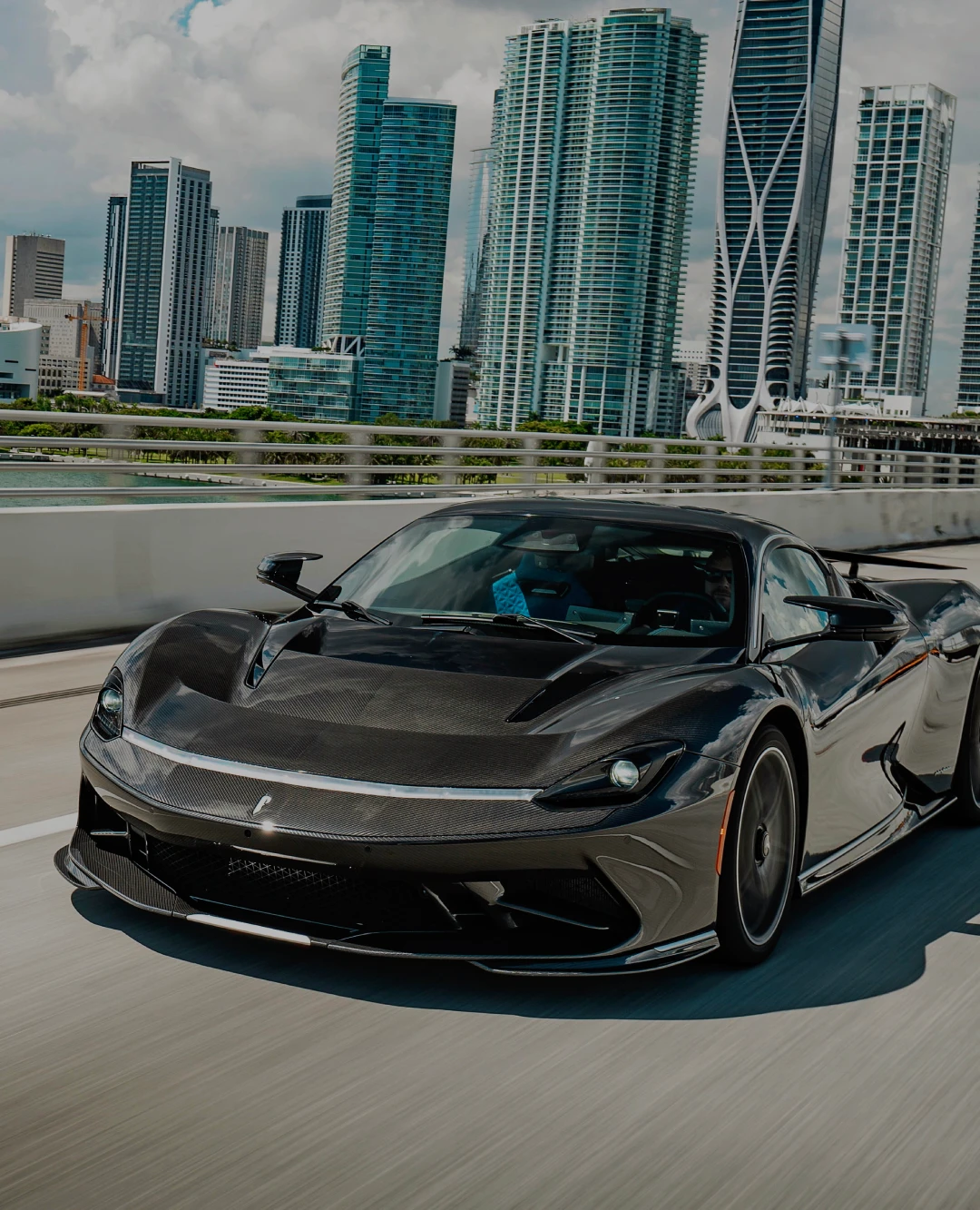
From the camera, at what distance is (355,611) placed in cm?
462

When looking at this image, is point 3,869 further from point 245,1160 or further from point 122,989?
point 245,1160

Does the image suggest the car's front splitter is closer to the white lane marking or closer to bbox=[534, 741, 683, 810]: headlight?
bbox=[534, 741, 683, 810]: headlight

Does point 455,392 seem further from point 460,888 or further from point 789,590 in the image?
point 460,888

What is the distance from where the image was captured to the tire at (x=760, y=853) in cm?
377

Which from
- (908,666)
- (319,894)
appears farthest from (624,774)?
(908,666)

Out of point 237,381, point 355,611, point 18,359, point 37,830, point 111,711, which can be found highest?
point 237,381

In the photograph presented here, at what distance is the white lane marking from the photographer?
4820mm

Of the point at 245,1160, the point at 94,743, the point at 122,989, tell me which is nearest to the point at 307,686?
the point at 94,743

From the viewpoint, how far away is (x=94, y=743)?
3934 millimetres

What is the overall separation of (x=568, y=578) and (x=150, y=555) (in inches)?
238

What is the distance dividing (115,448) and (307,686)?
7.49 meters

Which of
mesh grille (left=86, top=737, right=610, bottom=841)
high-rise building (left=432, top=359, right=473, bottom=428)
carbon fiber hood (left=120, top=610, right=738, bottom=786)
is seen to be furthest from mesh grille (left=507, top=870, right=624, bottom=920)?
high-rise building (left=432, top=359, right=473, bottom=428)

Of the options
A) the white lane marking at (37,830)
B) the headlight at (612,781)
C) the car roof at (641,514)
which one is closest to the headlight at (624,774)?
the headlight at (612,781)

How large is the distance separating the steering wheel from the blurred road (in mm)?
926
